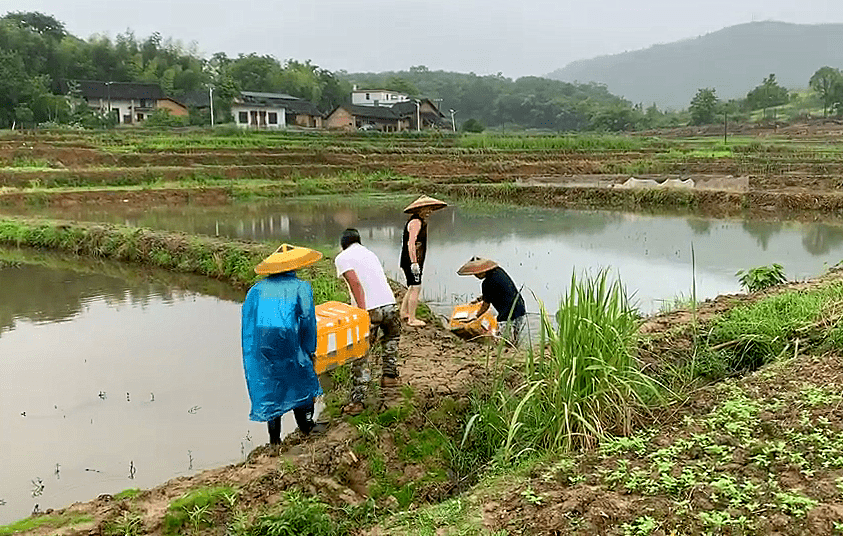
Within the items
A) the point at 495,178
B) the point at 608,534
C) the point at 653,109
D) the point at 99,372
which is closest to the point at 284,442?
the point at 608,534

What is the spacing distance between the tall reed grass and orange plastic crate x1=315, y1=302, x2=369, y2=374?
181cm

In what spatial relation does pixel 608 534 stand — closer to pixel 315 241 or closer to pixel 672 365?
pixel 672 365

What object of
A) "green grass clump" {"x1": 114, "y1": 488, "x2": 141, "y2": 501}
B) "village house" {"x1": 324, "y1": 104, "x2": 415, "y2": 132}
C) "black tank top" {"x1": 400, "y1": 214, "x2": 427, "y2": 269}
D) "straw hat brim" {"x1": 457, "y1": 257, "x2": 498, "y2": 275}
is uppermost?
"village house" {"x1": 324, "y1": 104, "x2": 415, "y2": 132}

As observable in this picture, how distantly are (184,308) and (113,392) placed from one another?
2.99 m

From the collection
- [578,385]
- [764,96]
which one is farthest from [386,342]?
[764,96]

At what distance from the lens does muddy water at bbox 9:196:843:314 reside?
1008cm

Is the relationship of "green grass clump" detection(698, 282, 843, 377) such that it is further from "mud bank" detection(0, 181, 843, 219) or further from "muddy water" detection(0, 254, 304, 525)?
"mud bank" detection(0, 181, 843, 219)

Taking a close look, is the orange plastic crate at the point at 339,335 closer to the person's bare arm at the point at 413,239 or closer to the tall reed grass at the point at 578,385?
the person's bare arm at the point at 413,239

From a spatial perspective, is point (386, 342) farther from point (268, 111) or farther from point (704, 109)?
point (704, 109)

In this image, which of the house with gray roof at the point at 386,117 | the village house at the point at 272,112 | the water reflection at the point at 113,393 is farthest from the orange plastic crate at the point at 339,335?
the village house at the point at 272,112

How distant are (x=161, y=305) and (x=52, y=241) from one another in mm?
5326

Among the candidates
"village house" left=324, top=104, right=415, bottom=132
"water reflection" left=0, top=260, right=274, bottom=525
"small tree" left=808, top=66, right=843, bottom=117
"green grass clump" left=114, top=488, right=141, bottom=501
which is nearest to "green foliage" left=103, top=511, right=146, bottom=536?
"green grass clump" left=114, top=488, right=141, bottom=501

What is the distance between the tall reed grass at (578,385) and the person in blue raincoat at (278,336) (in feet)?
3.73

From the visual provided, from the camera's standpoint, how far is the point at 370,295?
16.2ft
